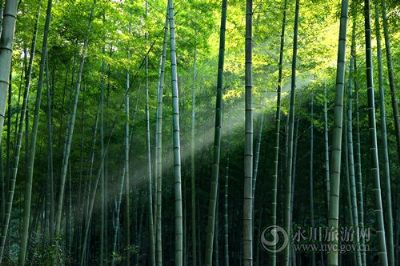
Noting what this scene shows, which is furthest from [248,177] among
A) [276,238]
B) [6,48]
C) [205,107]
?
[205,107]

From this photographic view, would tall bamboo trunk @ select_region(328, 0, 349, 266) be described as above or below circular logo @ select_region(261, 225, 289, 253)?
above

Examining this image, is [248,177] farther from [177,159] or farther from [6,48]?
[6,48]

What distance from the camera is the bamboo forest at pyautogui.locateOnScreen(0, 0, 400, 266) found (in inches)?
174

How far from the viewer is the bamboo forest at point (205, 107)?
14.5 ft

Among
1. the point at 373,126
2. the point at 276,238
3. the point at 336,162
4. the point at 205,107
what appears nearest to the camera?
the point at 336,162

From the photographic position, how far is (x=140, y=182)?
528 inches

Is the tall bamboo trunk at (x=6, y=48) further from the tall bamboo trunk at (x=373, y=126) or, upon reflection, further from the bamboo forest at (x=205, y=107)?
the tall bamboo trunk at (x=373, y=126)

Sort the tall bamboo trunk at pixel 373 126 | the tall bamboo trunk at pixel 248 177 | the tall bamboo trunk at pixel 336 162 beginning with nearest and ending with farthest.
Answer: the tall bamboo trunk at pixel 336 162, the tall bamboo trunk at pixel 248 177, the tall bamboo trunk at pixel 373 126

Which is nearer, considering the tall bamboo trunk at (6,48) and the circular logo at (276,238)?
the tall bamboo trunk at (6,48)

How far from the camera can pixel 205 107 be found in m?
11.6

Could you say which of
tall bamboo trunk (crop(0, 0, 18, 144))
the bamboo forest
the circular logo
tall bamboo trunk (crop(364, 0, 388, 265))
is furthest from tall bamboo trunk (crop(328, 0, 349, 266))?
tall bamboo trunk (crop(0, 0, 18, 144))

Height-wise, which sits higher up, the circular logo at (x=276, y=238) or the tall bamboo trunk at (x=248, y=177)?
the tall bamboo trunk at (x=248, y=177)

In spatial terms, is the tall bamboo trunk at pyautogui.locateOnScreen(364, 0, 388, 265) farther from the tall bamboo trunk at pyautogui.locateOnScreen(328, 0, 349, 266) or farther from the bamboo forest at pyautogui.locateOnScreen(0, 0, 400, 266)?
the tall bamboo trunk at pyautogui.locateOnScreen(328, 0, 349, 266)

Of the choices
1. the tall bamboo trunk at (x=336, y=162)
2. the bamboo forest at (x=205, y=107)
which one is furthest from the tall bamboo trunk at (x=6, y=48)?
the tall bamboo trunk at (x=336, y=162)
